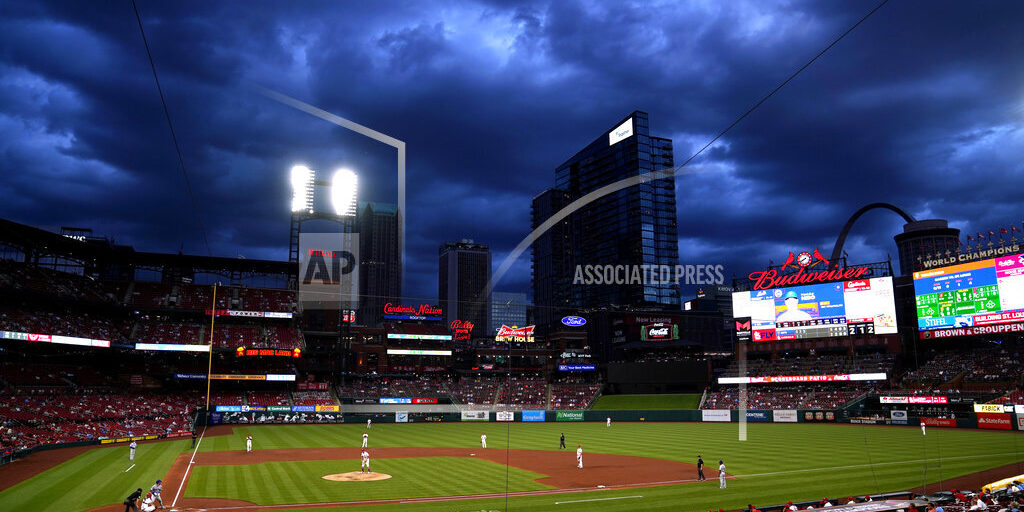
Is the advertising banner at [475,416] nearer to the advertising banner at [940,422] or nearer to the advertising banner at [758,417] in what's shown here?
the advertising banner at [758,417]

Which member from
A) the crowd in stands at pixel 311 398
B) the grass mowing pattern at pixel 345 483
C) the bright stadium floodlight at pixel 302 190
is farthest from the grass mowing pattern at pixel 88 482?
the bright stadium floodlight at pixel 302 190

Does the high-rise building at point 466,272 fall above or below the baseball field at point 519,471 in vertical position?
above

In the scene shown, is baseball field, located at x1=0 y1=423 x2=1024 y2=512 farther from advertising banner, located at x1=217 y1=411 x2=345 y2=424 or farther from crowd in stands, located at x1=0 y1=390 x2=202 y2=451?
advertising banner, located at x1=217 y1=411 x2=345 y2=424

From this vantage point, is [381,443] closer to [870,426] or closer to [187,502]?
[187,502]

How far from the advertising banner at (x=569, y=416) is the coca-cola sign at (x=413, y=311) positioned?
105 feet

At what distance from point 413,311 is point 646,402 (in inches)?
1630

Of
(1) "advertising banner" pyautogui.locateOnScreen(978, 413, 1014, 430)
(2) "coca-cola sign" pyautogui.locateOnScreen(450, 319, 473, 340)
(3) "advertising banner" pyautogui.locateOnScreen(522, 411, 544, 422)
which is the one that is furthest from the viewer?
(2) "coca-cola sign" pyautogui.locateOnScreen(450, 319, 473, 340)

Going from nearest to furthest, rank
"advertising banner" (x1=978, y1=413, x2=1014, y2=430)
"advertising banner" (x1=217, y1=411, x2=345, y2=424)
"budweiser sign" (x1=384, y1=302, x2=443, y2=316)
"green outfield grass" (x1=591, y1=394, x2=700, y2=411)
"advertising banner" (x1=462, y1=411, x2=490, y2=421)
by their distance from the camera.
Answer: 1. "advertising banner" (x1=978, y1=413, x2=1014, y2=430)
2. "advertising banner" (x1=217, y1=411, x2=345, y2=424)
3. "advertising banner" (x1=462, y1=411, x2=490, y2=421)
4. "green outfield grass" (x1=591, y1=394, x2=700, y2=411)
5. "budweiser sign" (x1=384, y1=302, x2=443, y2=316)

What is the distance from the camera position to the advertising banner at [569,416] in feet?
267

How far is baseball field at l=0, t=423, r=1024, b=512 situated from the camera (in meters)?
25.1

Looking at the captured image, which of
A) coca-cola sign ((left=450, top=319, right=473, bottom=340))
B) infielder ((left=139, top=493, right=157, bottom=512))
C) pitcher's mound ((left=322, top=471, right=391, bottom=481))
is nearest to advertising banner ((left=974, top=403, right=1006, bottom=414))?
pitcher's mound ((left=322, top=471, right=391, bottom=481))

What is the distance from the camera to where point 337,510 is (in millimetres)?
23344

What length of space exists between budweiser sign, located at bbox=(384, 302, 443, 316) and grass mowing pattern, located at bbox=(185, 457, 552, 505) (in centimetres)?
6421

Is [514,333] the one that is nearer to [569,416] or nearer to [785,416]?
[569,416]
